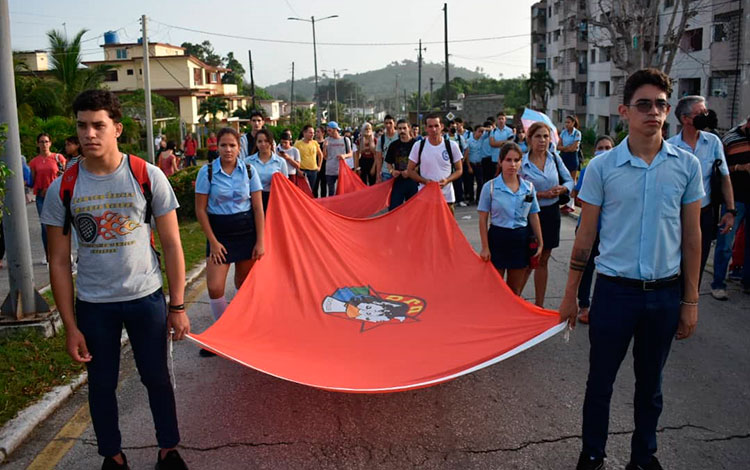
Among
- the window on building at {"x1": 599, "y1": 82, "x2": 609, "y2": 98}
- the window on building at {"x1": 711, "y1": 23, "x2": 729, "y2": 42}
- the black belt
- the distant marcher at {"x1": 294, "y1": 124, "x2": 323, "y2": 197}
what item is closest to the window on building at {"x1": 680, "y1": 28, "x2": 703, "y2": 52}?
the window on building at {"x1": 711, "y1": 23, "x2": 729, "y2": 42}

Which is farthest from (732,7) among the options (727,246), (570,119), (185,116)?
(185,116)

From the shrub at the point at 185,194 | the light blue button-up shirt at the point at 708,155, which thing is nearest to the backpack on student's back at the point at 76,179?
the light blue button-up shirt at the point at 708,155

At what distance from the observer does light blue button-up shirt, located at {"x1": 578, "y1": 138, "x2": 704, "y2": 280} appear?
12.2ft

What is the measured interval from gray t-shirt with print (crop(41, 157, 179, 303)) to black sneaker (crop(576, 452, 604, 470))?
2.67 meters

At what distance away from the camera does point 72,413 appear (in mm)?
5074

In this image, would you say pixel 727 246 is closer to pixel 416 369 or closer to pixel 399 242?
pixel 399 242

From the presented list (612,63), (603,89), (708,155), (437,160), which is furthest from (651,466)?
(603,89)

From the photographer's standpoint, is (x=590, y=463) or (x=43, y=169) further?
(x=43, y=169)

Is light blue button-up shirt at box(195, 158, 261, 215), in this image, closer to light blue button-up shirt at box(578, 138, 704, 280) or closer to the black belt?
light blue button-up shirt at box(578, 138, 704, 280)

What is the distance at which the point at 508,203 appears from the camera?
21.3 ft

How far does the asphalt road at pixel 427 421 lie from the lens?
4.28 meters

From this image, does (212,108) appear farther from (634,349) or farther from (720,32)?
(634,349)

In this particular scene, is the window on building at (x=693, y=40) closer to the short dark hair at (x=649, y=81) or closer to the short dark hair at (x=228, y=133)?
the short dark hair at (x=228, y=133)

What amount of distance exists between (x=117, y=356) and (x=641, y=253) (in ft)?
9.79
